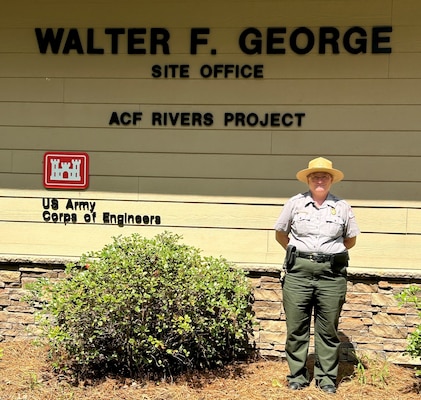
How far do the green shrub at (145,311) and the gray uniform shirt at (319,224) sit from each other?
30.3 inches

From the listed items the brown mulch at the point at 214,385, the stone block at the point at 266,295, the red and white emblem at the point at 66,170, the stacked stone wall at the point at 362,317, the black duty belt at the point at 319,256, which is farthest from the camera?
the red and white emblem at the point at 66,170

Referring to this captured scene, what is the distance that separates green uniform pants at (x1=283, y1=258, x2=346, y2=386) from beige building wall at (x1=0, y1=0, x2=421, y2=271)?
83cm

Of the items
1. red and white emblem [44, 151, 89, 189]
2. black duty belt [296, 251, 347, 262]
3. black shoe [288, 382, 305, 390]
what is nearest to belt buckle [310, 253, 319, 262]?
black duty belt [296, 251, 347, 262]

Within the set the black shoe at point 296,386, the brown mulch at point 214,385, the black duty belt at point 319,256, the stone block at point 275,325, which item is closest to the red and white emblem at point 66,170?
the brown mulch at point 214,385

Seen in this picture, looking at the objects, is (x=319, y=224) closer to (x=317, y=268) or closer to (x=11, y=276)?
(x=317, y=268)

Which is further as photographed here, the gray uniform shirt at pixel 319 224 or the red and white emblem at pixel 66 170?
the red and white emblem at pixel 66 170

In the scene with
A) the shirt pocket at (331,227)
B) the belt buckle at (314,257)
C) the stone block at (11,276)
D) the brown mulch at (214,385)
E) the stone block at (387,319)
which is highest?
the shirt pocket at (331,227)

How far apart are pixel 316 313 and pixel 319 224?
28.4 inches

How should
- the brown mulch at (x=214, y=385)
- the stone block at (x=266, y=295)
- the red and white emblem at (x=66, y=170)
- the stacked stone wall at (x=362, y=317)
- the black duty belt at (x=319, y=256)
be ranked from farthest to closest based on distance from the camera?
the red and white emblem at (x=66, y=170), the stone block at (x=266, y=295), the stacked stone wall at (x=362, y=317), the brown mulch at (x=214, y=385), the black duty belt at (x=319, y=256)

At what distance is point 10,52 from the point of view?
556 centimetres

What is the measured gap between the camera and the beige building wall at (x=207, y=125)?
521cm

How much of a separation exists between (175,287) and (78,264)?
1.22 m

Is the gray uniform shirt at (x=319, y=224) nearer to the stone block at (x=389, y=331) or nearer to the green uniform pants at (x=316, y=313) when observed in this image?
the green uniform pants at (x=316, y=313)

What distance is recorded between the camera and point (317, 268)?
175 inches
